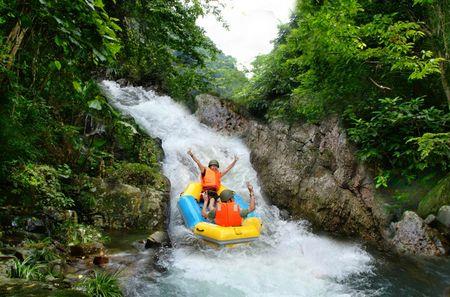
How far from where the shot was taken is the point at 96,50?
2.21 m

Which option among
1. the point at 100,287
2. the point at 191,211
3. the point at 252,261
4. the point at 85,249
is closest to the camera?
the point at 100,287

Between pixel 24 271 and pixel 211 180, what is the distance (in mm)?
5991

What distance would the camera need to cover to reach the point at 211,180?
30.9 feet

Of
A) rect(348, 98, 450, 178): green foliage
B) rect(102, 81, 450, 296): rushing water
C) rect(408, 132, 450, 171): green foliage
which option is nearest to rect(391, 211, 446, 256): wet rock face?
rect(102, 81, 450, 296): rushing water

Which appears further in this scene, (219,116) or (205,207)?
(219,116)

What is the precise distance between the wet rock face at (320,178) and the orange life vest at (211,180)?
209 cm

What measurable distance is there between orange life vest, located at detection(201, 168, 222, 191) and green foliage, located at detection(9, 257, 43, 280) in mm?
5659

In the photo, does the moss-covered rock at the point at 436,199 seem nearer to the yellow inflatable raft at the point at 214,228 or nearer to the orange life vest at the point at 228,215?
the yellow inflatable raft at the point at 214,228

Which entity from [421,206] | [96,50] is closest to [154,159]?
[421,206]

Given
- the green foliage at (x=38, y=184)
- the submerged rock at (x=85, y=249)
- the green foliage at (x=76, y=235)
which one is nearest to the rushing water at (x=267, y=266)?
the submerged rock at (x=85, y=249)

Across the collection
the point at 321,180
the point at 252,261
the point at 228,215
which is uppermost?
the point at 321,180

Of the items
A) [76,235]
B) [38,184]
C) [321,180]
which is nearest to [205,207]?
[76,235]

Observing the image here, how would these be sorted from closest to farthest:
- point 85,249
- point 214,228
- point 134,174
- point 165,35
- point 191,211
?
point 85,249 → point 214,228 → point 191,211 → point 165,35 → point 134,174

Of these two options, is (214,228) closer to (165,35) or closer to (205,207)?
(205,207)
